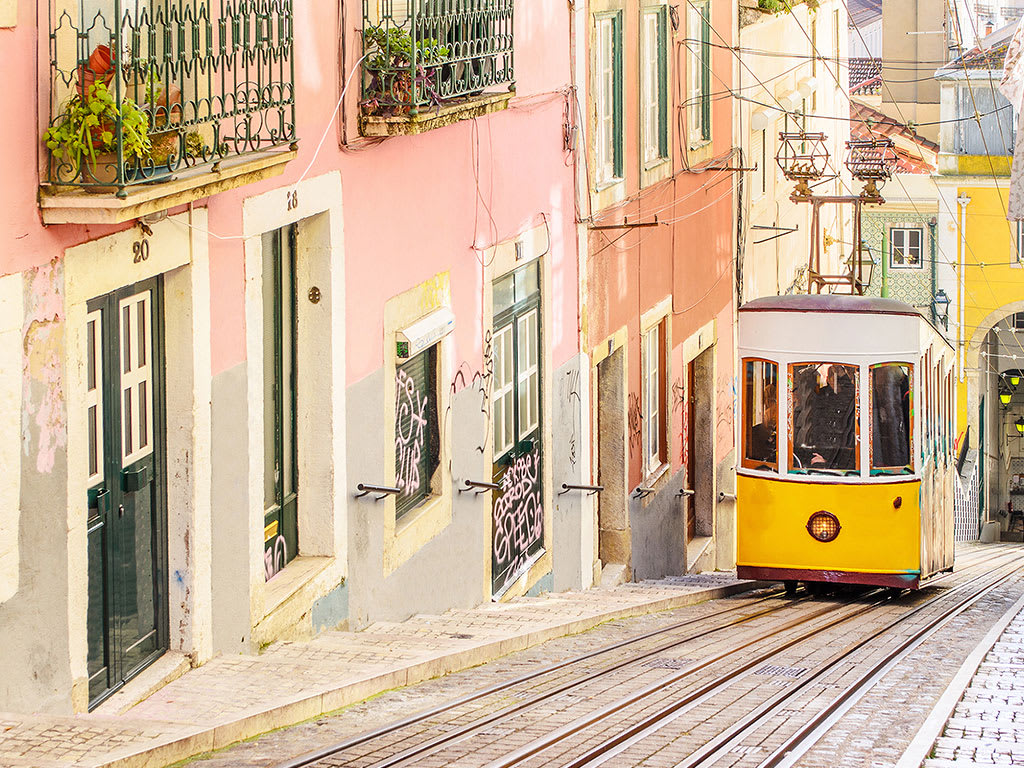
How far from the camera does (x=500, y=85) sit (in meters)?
10.5

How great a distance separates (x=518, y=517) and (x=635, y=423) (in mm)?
3375

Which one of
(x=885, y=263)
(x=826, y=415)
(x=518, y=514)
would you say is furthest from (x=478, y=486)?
(x=885, y=263)

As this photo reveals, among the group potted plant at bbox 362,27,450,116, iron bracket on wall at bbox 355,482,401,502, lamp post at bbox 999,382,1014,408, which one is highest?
potted plant at bbox 362,27,450,116

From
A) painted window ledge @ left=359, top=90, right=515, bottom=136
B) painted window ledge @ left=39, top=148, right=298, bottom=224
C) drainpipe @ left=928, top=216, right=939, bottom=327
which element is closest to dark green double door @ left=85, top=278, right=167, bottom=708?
painted window ledge @ left=39, top=148, right=298, bottom=224

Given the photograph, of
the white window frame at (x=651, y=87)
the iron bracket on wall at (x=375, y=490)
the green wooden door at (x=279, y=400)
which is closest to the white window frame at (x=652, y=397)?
the white window frame at (x=651, y=87)

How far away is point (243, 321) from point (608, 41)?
Result: 7.79 meters

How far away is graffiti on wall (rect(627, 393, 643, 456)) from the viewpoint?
15.4 metres

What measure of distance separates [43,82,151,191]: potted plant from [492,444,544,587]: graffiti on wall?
6.35 m

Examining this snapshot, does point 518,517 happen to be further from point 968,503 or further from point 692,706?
point 968,503

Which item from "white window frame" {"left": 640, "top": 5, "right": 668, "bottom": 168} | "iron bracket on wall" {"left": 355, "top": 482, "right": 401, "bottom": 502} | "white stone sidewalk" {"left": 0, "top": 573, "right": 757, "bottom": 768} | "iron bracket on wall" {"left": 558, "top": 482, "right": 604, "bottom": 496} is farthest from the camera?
"white window frame" {"left": 640, "top": 5, "right": 668, "bottom": 168}

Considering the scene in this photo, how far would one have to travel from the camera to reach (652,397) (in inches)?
653

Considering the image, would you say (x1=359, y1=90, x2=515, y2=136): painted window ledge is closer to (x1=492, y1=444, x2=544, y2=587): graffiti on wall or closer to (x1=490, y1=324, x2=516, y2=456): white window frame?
(x1=490, y1=324, x2=516, y2=456): white window frame

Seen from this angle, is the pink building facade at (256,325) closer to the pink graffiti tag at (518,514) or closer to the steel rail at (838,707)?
the pink graffiti tag at (518,514)

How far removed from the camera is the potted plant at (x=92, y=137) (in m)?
5.71
